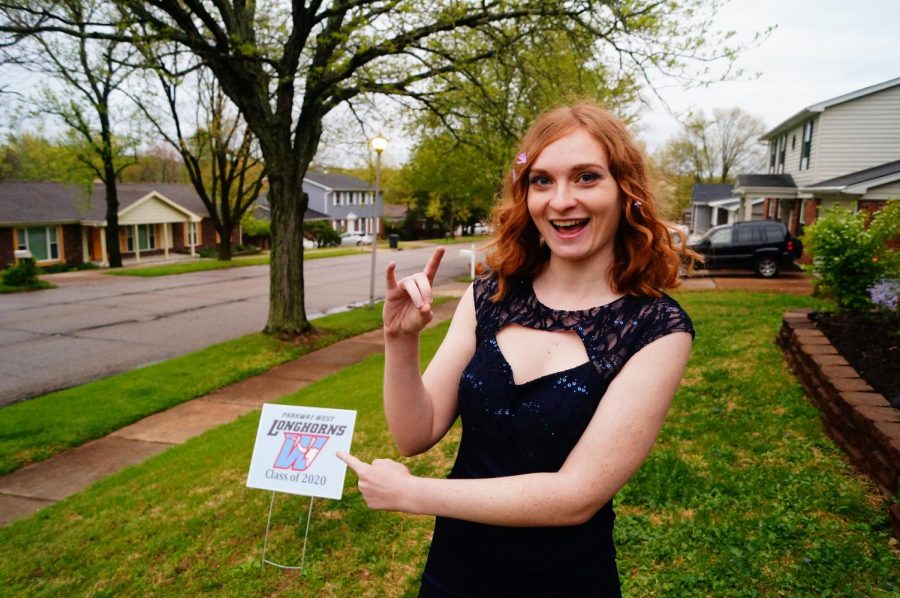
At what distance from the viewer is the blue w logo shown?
3680mm

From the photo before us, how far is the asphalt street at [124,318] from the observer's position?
10188 mm

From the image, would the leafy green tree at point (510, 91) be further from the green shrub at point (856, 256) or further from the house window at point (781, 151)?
the house window at point (781, 151)

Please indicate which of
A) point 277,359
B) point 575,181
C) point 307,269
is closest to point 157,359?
point 277,359

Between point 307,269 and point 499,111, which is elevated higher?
point 499,111

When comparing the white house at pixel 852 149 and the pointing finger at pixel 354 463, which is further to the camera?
the white house at pixel 852 149

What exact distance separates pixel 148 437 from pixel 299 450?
407 centimetres

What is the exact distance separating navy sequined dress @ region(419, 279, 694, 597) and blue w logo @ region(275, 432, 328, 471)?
6.97 feet

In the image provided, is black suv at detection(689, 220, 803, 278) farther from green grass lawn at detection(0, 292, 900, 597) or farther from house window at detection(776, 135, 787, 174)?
green grass lawn at detection(0, 292, 900, 597)

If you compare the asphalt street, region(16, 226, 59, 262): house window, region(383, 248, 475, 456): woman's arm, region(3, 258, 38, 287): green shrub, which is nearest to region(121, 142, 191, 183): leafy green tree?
region(16, 226, 59, 262): house window

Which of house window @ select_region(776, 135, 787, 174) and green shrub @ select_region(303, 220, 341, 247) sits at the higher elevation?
house window @ select_region(776, 135, 787, 174)

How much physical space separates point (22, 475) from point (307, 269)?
879 inches

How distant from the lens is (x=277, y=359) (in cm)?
1016

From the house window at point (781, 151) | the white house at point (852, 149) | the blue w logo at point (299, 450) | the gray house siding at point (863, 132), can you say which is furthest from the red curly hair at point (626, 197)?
the house window at point (781, 151)

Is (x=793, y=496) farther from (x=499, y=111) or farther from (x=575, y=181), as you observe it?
(x=499, y=111)
